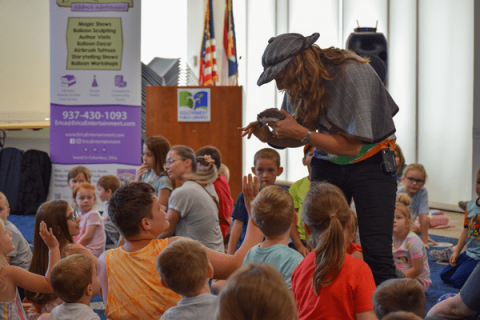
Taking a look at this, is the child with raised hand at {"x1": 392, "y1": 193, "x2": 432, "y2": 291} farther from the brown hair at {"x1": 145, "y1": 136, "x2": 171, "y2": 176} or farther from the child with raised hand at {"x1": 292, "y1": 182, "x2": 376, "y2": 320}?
the brown hair at {"x1": 145, "y1": 136, "x2": 171, "y2": 176}

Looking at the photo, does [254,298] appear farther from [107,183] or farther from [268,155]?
[107,183]

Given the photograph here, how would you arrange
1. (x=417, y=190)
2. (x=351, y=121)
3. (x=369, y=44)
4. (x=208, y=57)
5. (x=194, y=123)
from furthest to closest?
1. (x=208, y=57)
2. (x=369, y=44)
3. (x=194, y=123)
4. (x=417, y=190)
5. (x=351, y=121)

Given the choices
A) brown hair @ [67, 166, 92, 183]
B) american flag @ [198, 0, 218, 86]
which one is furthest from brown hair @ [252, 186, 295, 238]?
american flag @ [198, 0, 218, 86]

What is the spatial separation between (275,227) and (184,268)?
1.71ft

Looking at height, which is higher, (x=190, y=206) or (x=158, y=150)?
(x=158, y=150)

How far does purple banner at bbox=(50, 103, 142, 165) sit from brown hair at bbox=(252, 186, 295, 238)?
3704mm

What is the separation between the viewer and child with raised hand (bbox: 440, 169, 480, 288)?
3178 mm

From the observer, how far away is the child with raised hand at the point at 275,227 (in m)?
1.81

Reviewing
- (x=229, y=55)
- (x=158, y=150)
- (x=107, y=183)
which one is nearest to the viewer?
(x=158, y=150)

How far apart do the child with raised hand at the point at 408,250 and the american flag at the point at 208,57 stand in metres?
4.27

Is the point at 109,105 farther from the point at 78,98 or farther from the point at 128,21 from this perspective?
the point at 128,21

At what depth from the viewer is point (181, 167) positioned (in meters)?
3.11

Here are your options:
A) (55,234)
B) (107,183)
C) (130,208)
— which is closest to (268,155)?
(107,183)

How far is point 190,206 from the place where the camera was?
2.89 m
